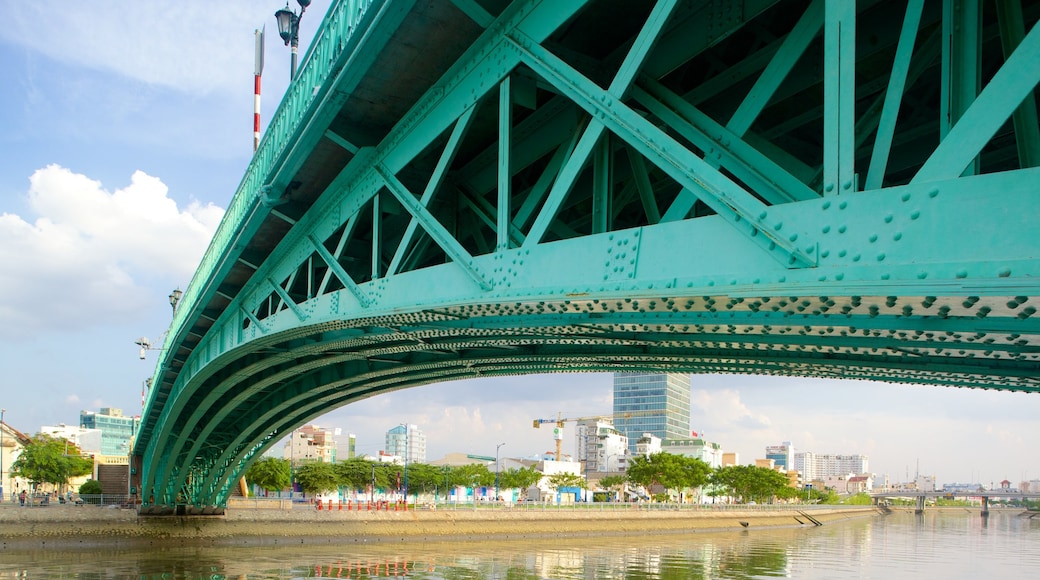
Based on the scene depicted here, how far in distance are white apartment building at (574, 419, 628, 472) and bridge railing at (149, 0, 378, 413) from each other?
5479 inches

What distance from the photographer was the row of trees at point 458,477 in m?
79.7

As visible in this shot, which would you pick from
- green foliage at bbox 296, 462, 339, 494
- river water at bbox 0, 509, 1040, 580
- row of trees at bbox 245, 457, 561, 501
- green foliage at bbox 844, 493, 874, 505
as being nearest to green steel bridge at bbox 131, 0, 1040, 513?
river water at bbox 0, 509, 1040, 580

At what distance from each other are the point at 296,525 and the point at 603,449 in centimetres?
11627

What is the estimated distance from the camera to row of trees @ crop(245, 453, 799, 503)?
79688 millimetres

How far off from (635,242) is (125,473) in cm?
7187

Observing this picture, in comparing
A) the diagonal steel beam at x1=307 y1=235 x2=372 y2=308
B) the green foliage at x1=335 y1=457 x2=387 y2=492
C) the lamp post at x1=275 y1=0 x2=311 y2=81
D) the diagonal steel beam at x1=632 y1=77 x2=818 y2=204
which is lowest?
the green foliage at x1=335 y1=457 x2=387 y2=492

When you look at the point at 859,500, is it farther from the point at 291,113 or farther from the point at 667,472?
the point at 291,113

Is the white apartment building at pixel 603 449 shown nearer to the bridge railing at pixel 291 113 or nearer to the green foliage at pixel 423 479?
the green foliage at pixel 423 479

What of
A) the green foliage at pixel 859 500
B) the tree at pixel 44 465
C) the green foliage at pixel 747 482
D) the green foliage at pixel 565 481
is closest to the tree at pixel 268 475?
the tree at pixel 44 465

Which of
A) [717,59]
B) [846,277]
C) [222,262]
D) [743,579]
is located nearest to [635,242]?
[846,277]

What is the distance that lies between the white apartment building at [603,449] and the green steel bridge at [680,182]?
141 m

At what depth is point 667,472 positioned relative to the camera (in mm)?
91062

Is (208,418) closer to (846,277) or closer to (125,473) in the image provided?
(846,277)

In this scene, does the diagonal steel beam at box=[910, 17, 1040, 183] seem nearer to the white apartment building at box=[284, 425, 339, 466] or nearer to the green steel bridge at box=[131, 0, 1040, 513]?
the green steel bridge at box=[131, 0, 1040, 513]
